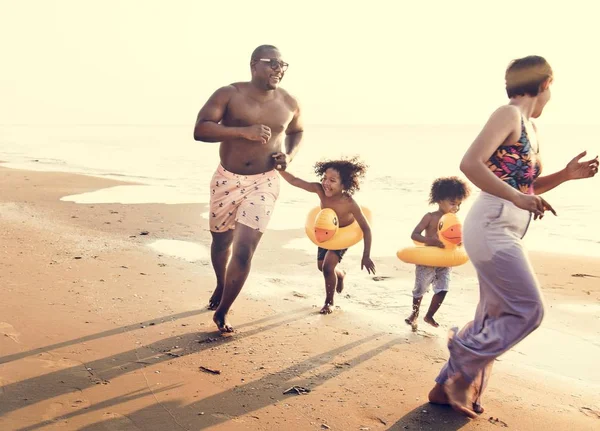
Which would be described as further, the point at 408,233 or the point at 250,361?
the point at 408,233

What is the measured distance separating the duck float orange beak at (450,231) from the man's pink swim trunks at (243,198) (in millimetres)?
1466

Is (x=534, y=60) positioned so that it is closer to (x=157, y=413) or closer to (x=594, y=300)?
(x=157, y=413)

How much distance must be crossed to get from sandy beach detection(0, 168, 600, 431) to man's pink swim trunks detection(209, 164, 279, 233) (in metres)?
0.89

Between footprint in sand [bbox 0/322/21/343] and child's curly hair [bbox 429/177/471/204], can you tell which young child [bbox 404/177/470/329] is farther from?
footprint in sand [bbox 0/322/21/343]

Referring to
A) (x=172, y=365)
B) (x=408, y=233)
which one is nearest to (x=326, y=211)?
(x=172, y=365)

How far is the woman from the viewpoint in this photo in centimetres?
373

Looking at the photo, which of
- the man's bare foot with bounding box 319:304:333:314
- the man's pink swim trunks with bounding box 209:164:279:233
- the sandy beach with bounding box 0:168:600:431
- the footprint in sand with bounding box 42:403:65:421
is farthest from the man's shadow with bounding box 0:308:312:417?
→ the man's pink swim trunks with bounding box 209:164:279:233

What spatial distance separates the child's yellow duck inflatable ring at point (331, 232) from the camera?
645 cm

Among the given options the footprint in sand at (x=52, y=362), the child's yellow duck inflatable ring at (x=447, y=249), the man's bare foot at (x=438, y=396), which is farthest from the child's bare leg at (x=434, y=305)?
the footprint in sand at (x=52, y=362)

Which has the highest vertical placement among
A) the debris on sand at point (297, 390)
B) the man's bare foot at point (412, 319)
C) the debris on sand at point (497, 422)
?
the debris on sand at point (497, 422)

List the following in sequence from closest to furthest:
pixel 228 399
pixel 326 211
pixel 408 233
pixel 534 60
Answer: pixel 534 60, pixel 228 399, pixel 326 211, pixel 408 233

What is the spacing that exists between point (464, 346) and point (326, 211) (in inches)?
108

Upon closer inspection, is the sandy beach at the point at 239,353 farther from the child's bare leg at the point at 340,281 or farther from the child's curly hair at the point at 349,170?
the child's curly hair at the point at 349,170

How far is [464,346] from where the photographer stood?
3.98m
